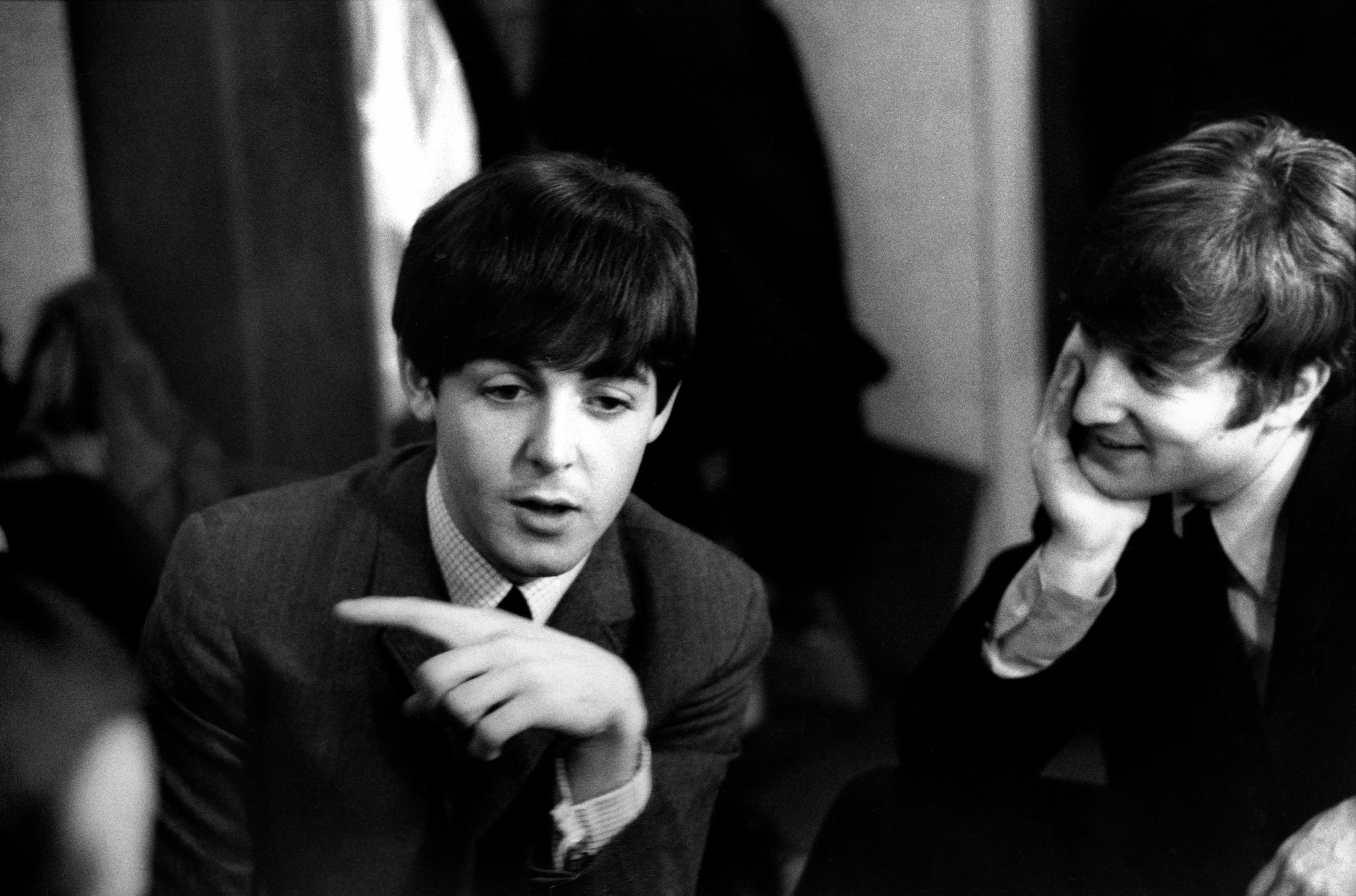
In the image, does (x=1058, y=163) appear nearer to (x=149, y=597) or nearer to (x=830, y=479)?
(x=830, y=479)

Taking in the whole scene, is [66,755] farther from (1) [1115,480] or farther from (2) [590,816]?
(1) [1115,480]

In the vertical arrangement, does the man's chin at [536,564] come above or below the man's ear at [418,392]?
below

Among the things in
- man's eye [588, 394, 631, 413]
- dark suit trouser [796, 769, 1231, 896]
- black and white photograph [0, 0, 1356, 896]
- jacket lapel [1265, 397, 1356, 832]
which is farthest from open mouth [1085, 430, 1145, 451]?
man's eye [588, 394, 631, 413]

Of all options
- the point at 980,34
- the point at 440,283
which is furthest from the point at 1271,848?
the point at 440,283

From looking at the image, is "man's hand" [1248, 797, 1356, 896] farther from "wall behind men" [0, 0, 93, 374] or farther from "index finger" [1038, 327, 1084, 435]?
"wall behind men" [0, 0, 93, 374]

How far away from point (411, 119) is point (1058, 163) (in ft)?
2.31

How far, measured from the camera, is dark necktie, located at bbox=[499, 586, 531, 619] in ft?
4.37

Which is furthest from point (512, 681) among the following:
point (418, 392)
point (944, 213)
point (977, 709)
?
point (944, 213)

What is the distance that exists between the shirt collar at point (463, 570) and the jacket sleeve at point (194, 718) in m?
0.20

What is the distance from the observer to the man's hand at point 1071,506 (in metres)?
1.48

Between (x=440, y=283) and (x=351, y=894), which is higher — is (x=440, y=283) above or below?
above

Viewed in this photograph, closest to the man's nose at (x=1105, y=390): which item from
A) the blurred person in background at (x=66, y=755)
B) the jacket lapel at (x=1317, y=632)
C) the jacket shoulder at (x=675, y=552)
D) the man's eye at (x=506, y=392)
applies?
the jacket lapel at (x=1317, y=632)

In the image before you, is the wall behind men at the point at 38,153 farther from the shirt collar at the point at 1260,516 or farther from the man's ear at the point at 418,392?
the shirt collar at the point at 1260,516

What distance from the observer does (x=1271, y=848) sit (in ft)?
5.09
